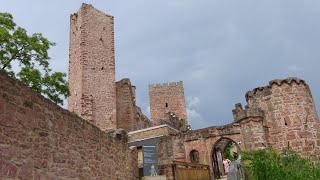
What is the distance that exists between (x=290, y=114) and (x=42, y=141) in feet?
49.6

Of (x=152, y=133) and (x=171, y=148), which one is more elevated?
(x=152, y=133)

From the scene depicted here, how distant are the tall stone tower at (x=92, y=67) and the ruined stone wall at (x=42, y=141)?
714 inches

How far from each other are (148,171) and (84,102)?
12.4 m

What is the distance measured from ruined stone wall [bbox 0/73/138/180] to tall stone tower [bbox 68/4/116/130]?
18138 millimetres

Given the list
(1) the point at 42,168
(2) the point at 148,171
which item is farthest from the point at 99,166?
(2) the point at 148,171

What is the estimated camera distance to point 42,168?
6449mm

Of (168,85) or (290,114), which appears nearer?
(290,114)

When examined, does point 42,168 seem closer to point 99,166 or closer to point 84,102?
point 99,166

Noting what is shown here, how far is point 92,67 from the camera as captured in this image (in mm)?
28375

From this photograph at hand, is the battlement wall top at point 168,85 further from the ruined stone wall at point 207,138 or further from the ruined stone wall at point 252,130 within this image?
the ruined stone wall at point 252,130

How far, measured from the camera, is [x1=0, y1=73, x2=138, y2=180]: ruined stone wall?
18.5 feet

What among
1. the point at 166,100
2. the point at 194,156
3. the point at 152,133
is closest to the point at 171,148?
the point at 194,156

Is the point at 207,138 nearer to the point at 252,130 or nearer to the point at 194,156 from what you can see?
the point at 194,156

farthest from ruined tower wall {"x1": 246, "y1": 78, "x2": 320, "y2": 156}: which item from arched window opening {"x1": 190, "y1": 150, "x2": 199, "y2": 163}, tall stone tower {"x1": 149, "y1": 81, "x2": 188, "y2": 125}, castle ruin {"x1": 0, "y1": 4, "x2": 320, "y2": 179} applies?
tall stone tower {"x1": 149, "y1": 81, "x2": 188, "y2": 125}
